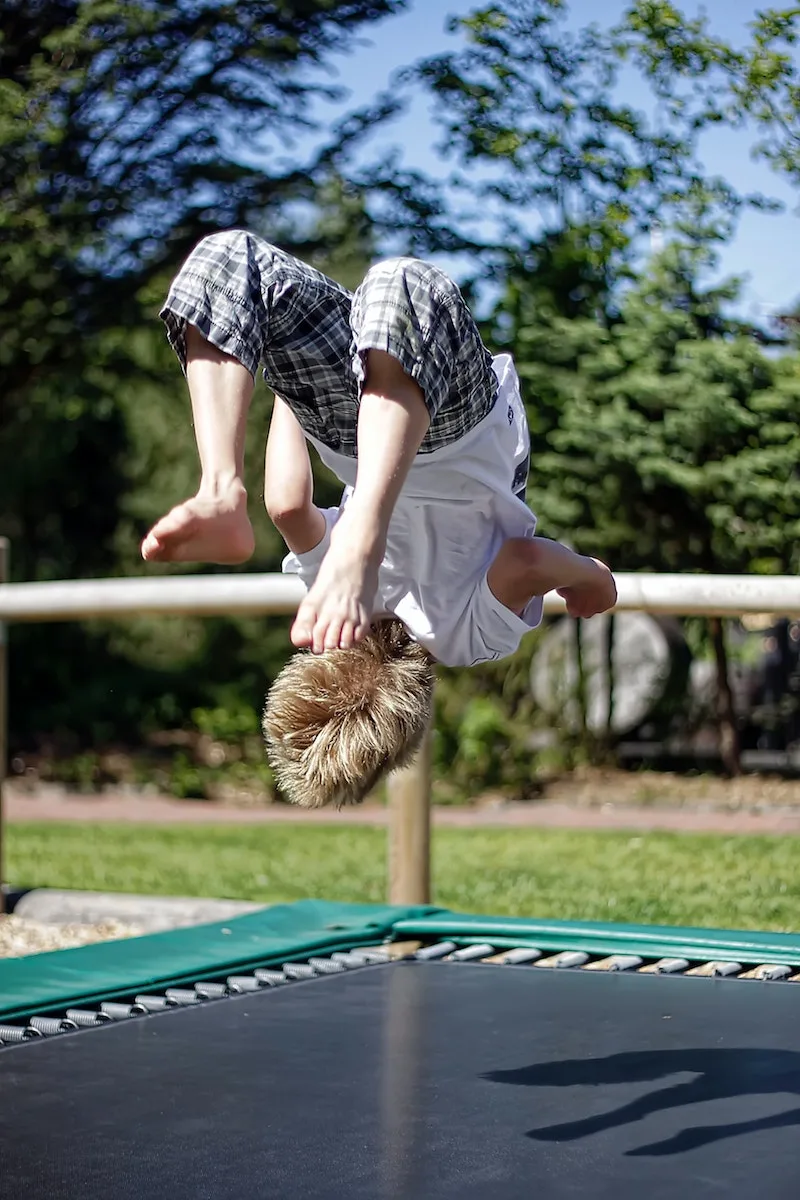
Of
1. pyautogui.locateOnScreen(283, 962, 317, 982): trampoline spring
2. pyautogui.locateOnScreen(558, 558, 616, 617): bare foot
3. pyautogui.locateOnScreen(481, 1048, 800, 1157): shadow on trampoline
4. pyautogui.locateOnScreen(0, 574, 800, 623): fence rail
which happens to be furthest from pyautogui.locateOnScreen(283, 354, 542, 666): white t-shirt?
pyautogui.locateOnScreen(283, 962, 317, 982): trampoline spring

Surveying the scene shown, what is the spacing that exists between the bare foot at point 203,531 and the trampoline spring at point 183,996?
1454 mm

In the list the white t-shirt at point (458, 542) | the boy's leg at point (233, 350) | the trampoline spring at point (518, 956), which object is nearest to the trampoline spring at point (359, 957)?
the trampoline spring at point (518, 956)

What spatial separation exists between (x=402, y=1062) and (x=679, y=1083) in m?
0.48

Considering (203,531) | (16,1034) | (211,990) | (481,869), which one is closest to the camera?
(203,531)

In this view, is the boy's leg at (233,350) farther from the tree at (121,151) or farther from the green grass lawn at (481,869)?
the tree at (121,151)

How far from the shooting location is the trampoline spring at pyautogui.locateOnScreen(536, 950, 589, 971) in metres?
3.45

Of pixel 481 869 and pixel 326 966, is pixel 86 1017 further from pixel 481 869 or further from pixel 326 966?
pixel 481 869

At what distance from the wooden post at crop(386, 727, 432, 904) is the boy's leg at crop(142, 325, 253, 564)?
6.47ft

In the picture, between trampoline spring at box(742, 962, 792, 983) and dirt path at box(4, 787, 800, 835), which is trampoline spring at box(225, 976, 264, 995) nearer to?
trampoline spring at box(742, 962, 792, 983)

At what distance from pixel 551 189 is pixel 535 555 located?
17.4 ft

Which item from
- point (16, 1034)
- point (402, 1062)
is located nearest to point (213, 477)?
point (402, 1062)

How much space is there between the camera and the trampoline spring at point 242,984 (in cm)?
321

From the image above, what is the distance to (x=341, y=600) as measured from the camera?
1.79 m

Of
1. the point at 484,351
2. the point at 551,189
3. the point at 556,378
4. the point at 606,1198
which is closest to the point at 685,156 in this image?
the point at 551,189
